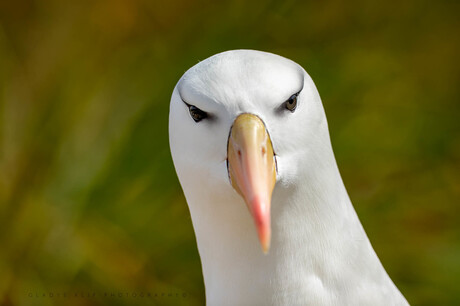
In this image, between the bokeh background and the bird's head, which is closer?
the bird's head

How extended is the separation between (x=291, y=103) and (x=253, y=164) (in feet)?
0.53

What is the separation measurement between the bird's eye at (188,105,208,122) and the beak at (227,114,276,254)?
74 millimetres

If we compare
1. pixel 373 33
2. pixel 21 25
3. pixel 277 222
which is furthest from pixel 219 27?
pixel 277 222

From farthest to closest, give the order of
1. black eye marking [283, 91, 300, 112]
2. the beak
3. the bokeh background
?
the bokeh background, black eye marking [283, 91, 300, 112], the beak

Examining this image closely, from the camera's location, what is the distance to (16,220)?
2.79m

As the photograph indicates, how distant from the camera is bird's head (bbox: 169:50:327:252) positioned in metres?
1.21

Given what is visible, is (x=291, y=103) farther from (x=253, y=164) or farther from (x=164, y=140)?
(x=164, y=140)

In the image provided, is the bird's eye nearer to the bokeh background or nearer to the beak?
the beak

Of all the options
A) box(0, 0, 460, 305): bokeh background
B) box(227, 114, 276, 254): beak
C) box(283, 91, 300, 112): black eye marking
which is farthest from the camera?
box(0, 0, 460, 305): bokeh background

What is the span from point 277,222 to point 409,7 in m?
1.79

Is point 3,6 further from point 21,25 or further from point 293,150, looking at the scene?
point 293,150

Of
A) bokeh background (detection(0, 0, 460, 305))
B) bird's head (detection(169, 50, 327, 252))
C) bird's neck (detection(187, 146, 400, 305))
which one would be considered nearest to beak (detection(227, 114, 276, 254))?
bird's head (detection(169, 50, 327, 252))

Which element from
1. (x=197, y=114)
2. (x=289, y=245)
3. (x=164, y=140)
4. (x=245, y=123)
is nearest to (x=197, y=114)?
(x=197, y=114)

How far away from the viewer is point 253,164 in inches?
46.7
